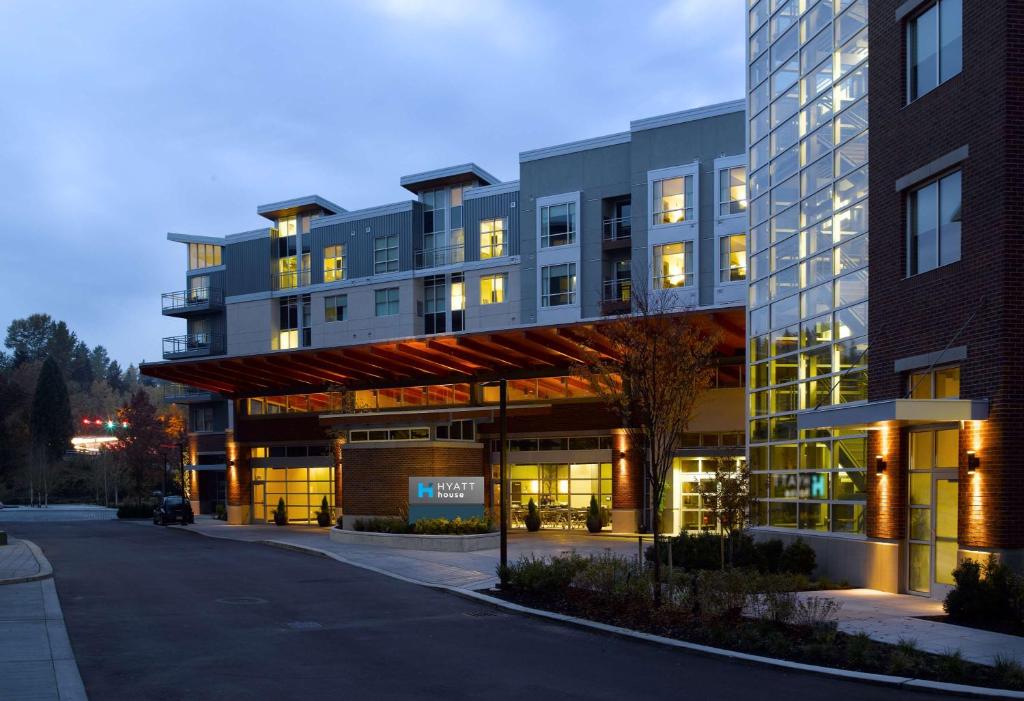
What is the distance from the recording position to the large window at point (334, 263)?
2331 inches

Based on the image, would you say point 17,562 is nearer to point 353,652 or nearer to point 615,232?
point 353,652

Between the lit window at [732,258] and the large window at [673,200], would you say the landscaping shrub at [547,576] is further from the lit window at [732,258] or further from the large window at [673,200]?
the large window at [673,200]

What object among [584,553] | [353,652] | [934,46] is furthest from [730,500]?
[353,652]

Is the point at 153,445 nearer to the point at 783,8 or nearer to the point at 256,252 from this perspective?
the point at 256,252

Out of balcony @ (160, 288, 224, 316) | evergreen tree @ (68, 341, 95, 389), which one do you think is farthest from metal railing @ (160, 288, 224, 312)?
evergreen tree @ (68, 341, 95, 389)

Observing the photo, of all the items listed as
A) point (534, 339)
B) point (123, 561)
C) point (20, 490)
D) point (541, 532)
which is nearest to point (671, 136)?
point (534, 339)

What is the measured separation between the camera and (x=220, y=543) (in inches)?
1508

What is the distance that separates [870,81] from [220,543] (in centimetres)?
2865

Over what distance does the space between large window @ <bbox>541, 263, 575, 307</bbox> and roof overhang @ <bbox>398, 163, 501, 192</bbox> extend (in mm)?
9165

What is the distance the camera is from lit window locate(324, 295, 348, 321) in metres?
58.8

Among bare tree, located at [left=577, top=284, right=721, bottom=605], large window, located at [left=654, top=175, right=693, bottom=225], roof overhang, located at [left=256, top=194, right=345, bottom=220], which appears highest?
roof overhang, located at [left=256, top=194, right=345, bottom=220]

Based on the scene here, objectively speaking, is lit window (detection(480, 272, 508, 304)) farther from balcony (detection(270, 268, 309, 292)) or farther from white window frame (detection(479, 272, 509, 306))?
balcony (detection(270, 268, 309, 292))

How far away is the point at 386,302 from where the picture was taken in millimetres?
57094

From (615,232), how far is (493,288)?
8997mm
